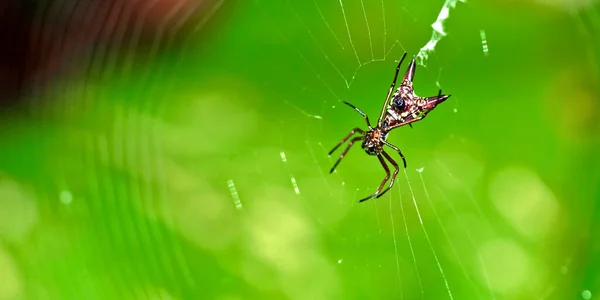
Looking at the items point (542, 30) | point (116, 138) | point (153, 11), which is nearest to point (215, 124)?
point (116, 138)

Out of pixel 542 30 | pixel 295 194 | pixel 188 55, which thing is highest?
pixel 188 55

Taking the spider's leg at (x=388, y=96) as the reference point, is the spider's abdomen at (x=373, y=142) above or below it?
below

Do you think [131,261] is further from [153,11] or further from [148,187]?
[153,11]

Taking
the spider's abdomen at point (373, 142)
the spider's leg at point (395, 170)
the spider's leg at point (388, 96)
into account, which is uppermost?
the spider's leg at point (388, 96)

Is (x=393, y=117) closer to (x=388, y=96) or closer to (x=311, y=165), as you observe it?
(x=388, y=96)

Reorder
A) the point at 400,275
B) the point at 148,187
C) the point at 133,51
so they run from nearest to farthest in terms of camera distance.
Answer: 1. the point at 400,275
2. the point at 148,187
3. the point at 133,51
